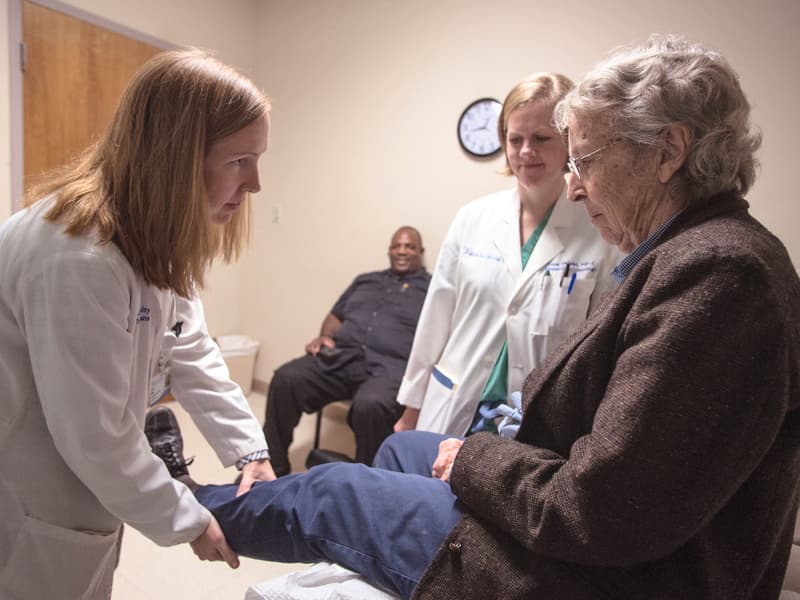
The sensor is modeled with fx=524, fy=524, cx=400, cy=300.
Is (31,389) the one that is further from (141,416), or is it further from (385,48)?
(385,48)

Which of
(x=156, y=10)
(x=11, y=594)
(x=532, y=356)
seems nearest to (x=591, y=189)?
(x=532, y=356)

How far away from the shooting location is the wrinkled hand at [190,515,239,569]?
1013mm

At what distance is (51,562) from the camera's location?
2.95 ft

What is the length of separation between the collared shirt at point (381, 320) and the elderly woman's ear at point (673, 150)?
72.3 inches

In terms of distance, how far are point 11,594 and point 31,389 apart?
14.3 inches

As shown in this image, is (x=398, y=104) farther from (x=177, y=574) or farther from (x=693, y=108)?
(x=177, y=574)

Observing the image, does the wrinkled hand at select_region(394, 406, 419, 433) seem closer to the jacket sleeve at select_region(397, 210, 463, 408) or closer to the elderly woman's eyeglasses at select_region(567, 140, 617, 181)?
the jacket sleeve at select_region(397, 210, 463, 408)

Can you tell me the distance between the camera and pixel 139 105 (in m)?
0.87

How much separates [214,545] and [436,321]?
0.99 meters

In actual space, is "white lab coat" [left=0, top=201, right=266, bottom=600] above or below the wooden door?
below

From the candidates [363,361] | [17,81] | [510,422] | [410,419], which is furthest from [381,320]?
[17,81]

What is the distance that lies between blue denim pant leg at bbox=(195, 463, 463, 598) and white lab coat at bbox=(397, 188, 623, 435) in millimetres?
601

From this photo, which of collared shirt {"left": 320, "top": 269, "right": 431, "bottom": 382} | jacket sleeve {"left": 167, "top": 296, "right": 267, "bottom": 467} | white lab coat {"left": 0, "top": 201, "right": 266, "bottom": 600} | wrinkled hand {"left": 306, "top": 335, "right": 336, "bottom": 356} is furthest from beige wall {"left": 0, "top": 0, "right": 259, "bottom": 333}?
white lab coat {"left": 0, "top": 201, "right": 266, "bottom": 600}

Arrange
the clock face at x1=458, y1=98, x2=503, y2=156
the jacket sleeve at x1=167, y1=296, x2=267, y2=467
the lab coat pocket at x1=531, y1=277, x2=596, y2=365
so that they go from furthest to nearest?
the clock face at x1=458, y1=98, x2=503, y2=156
the lab coat pocket at x1=531, y1=277, x2=596, y2=365
the jacket sleeve at x1=167, y1=296, x2=267, y2=467
